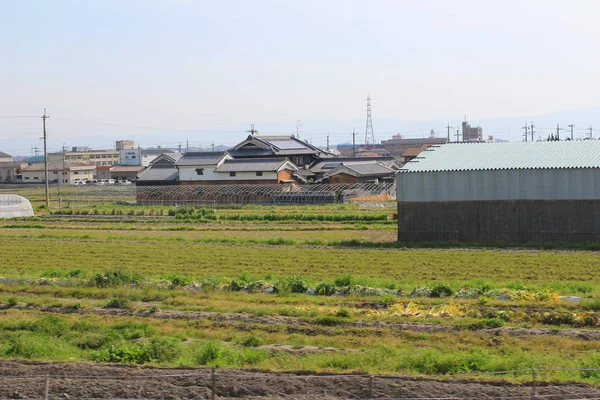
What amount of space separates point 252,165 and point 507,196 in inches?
1293

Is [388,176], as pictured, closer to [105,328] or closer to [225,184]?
[225,184]

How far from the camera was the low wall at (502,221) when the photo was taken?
28.2 meters

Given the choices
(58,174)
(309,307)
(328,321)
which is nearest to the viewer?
(328,321)

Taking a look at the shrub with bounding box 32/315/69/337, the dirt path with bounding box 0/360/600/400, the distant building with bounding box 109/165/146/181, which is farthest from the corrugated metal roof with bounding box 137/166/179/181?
the dirt path with bounding box 0/360/600/400

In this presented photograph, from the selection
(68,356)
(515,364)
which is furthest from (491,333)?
(68,356)

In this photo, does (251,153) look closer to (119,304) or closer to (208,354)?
(119,304)

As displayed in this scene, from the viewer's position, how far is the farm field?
12945 mm

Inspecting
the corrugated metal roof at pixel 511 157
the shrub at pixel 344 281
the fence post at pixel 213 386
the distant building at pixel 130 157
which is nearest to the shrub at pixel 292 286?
the shrub at pixel 344 281

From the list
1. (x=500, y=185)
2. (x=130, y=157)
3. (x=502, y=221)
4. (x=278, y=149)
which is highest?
(x=130, y=157)

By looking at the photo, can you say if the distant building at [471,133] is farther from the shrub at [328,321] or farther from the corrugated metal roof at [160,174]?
the shrub at [328,321]

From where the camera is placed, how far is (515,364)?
12070 mm

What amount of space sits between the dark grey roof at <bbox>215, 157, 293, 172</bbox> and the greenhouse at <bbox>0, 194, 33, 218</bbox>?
15.9 m

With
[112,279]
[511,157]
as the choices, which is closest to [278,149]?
[511,157]

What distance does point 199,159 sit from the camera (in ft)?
203
